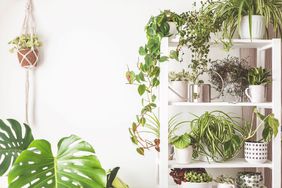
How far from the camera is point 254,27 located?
2023mm

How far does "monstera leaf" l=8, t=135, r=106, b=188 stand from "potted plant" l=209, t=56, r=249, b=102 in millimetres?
969

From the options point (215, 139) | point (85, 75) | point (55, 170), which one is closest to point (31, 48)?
point (85, 75)

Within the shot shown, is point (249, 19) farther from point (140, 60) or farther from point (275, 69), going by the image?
point (140, 60)

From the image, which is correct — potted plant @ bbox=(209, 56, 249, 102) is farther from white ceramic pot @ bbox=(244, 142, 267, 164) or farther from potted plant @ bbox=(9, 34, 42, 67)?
potted plant @ bbox=(9, 34, 42, 67)

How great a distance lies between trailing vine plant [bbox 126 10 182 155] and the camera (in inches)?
81.8

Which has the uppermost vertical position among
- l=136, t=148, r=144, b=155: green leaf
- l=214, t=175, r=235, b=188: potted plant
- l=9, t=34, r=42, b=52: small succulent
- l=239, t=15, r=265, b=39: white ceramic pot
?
l=239, t=15, r=265, b=39: white ceramic pot

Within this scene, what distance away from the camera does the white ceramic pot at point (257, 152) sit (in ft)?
6.64

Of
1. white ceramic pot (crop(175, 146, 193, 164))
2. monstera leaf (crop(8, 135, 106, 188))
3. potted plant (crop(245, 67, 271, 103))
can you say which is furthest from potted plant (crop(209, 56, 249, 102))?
monstera leaf (crop(8, 135, 106, 188))

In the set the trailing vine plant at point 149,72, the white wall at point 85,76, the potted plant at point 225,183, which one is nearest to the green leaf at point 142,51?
the trailing vine plant at point 149,72

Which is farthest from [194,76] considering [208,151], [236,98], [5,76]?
[5,76]

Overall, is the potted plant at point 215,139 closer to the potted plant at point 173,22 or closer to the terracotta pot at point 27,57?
the potted plant at point 173,22

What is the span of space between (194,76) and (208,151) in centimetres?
45

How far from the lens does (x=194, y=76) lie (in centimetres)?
221

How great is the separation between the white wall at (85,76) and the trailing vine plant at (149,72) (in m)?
0.07
